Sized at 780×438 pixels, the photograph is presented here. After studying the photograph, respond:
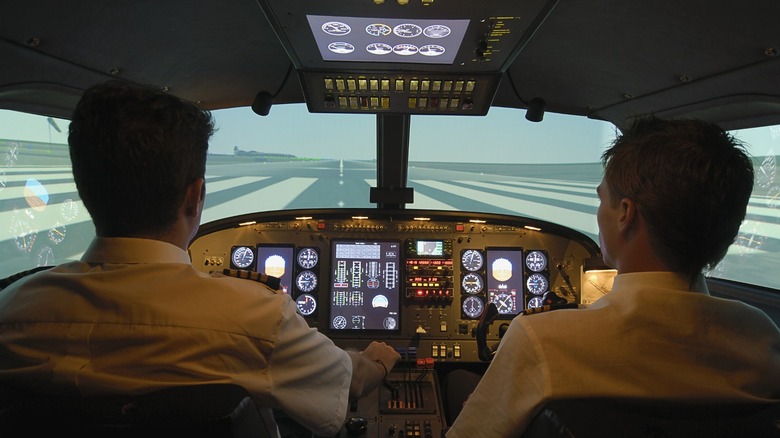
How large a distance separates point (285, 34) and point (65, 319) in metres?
1.16

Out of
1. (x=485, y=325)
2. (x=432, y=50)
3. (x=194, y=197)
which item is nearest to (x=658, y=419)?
(x=194, y=197)

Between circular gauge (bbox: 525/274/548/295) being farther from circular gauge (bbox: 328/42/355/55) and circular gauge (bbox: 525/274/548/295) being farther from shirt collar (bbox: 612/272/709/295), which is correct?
shirt collar (bbox: 612/272/709/295)

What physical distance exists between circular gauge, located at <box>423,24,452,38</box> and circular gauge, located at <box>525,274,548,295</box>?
1.73 meters

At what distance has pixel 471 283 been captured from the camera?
9.55 feet

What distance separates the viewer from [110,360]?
2.76 feet

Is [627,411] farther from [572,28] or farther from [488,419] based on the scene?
[572,28]

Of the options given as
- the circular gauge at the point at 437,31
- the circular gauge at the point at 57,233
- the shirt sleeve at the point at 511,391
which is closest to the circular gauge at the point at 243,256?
the circular gauge at the point at 57,233

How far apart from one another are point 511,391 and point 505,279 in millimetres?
2049

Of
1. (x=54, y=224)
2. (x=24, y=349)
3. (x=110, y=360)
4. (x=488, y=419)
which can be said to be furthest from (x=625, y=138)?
(x=54, y=224)

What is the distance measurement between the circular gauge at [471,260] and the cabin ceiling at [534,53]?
105 centimetres

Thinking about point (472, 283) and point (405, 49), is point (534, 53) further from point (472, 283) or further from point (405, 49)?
point (472, 283)

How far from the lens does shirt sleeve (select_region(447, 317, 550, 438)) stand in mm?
919

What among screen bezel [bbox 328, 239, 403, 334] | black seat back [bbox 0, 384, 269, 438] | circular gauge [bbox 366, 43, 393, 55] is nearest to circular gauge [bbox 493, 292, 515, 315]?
screen bezel [bbox 328, 239, 403, 334]

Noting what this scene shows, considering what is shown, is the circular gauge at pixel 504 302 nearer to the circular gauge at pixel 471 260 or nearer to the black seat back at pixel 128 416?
the circular gauge at pixel 471 260
